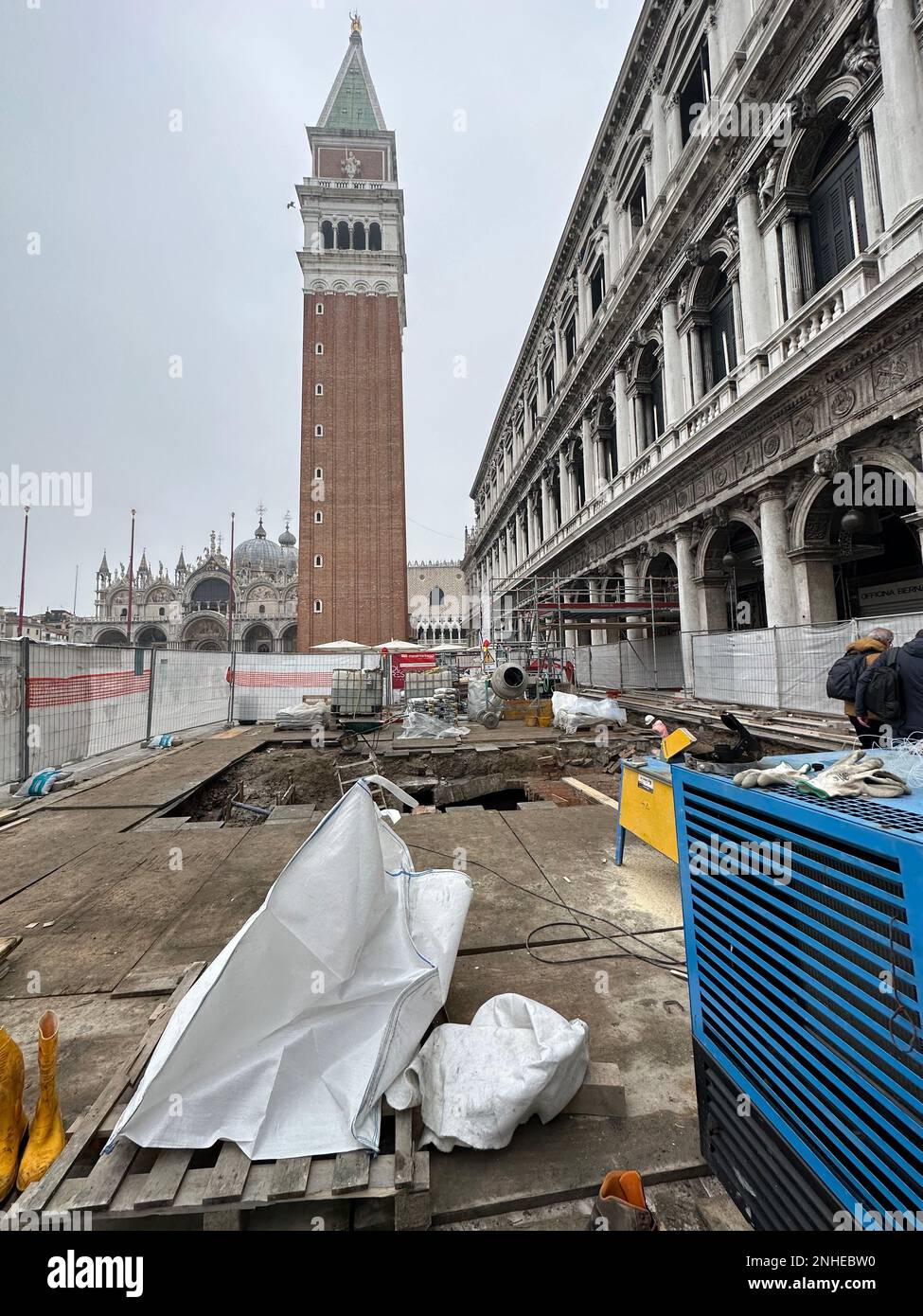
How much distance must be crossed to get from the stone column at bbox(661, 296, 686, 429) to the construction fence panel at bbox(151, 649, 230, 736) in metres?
14.7

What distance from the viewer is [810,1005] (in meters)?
1.56

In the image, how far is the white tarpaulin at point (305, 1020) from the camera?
1.83 m

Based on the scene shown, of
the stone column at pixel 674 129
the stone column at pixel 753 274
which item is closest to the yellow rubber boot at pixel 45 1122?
the stone column at pixel 753 274

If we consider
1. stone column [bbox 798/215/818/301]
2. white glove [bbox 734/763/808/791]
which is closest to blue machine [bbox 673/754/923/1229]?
white glove [bbox 734/763/808/791]

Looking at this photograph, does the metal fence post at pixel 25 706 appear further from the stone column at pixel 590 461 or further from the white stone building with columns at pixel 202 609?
the white stone building with columns at pixel 202 609

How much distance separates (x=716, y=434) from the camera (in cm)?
1213

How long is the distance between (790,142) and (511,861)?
→ 14.8 metres

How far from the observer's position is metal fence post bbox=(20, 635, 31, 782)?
7508 mm

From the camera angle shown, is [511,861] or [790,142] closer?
[511,861]

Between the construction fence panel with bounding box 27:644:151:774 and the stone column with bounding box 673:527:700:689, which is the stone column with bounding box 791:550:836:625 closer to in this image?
the stone column with bounding box 673:527:700:689

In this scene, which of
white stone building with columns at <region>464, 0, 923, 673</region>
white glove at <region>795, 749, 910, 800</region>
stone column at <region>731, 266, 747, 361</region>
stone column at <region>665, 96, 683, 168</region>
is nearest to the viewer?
white glove at <region>795, 749, 910, 800</region>

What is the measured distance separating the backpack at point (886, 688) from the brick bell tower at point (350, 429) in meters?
35.5
